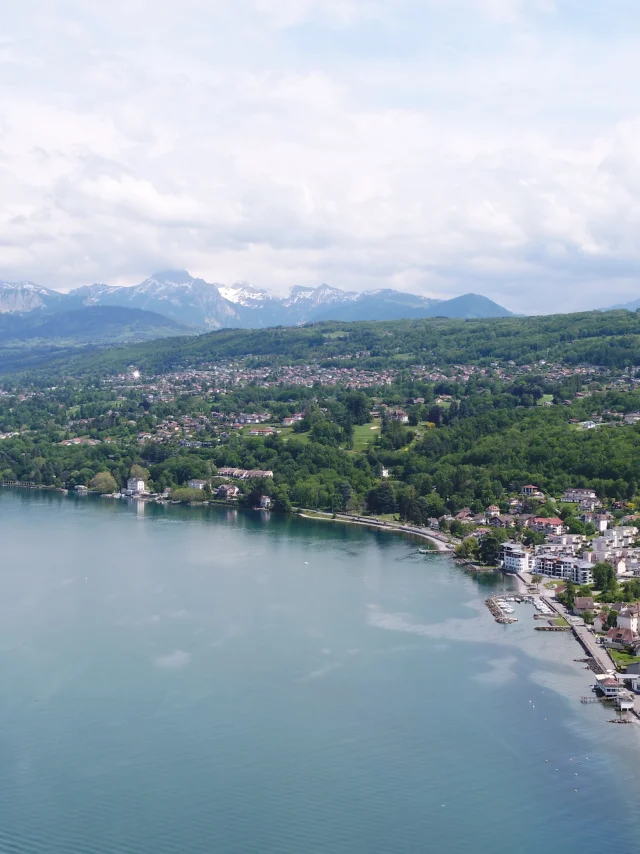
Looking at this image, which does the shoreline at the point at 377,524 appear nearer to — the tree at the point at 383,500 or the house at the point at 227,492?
the tree at the point at 383,500

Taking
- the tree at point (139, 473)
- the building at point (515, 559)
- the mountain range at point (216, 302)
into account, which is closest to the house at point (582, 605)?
the building at point (515, 559)

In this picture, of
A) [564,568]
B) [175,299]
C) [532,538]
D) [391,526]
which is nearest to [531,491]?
[391,526]

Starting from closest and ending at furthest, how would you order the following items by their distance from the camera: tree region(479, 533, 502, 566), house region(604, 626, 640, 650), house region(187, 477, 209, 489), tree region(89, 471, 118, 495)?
house region(604, 626, 640, 650) < tree region(479, 533, 502, 566) < house region(187, 477, 209, 489) < tree region(89, 471, 118, 495)

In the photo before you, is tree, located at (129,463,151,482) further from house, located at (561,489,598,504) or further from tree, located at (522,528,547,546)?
tree, located at (522,528,547,546)

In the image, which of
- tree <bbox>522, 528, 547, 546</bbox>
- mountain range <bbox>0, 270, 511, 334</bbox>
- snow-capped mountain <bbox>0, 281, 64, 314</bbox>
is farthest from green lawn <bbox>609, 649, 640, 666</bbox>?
snow-capped mountain <bbox>0, 281, 64, 314</bbox>

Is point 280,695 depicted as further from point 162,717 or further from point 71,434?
point 71,434

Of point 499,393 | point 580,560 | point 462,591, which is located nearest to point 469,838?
point 462,591

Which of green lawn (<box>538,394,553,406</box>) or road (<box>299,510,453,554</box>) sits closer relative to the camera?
road (<box>299,510,453,554</box>)
